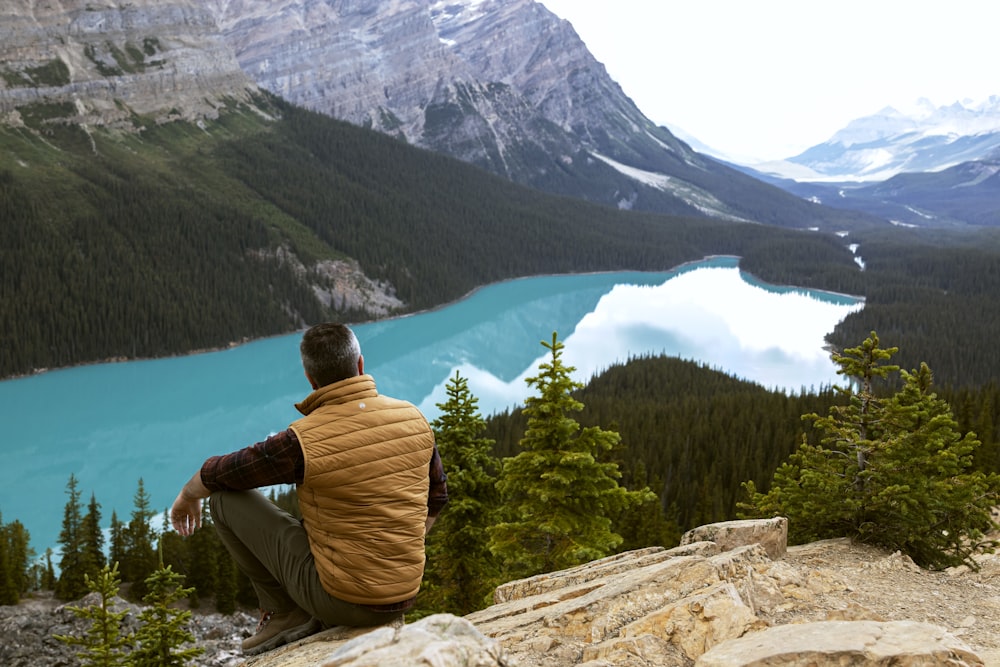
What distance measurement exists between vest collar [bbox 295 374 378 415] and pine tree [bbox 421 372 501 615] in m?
9.35

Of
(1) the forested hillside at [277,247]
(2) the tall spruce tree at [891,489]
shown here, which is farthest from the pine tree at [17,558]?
(1) the forested hillside at [277,247]

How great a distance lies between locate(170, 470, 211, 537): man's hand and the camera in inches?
212

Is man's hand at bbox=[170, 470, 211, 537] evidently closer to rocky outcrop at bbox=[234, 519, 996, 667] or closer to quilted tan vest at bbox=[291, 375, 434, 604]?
quilted tan vest at bbox=[291, 375, 434, 604]

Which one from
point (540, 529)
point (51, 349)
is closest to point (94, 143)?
point (51, 349)

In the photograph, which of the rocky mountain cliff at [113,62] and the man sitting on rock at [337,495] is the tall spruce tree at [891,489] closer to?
the man sitting on rock at [337,495]

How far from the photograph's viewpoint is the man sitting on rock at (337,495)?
5004 mm

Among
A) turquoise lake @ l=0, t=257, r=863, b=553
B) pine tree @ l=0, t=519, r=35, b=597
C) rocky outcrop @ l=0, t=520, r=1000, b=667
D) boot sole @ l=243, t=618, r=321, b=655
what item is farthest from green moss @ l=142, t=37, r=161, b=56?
rocky outcrop @ l=0, t=520, r=1000, b=667

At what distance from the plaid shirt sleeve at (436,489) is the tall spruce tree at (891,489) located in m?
5.57

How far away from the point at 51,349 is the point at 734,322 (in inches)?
3789

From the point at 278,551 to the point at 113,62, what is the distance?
6650 inches

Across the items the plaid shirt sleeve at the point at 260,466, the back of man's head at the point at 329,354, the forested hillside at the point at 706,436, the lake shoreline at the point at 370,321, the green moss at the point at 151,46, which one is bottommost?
the forested hillside at the point at 706,436

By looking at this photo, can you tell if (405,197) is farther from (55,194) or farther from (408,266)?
(55,194)

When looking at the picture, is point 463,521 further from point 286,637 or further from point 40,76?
point 40,76

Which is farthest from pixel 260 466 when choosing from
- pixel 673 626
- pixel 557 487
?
pixel 557 487
